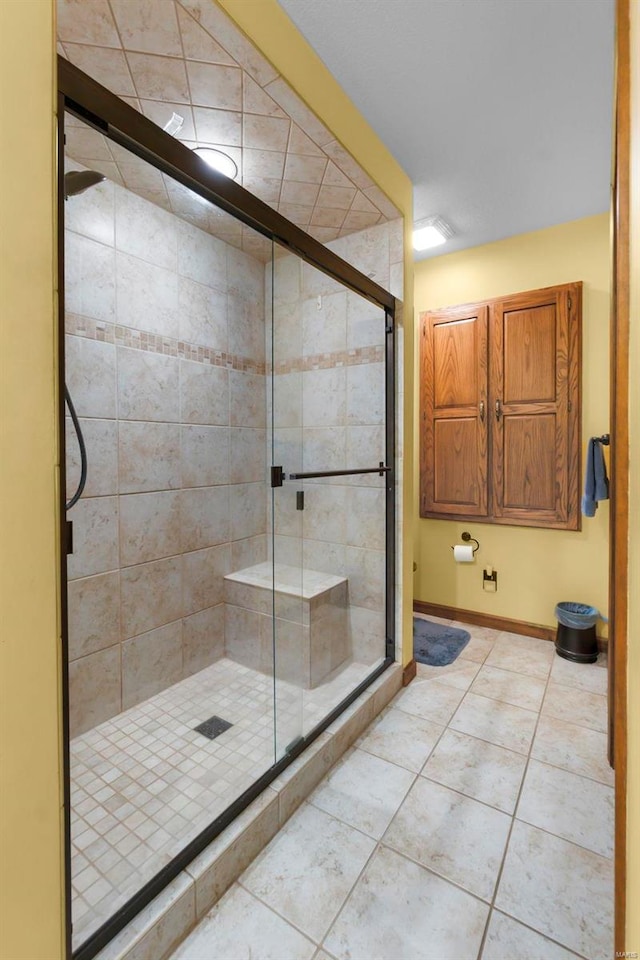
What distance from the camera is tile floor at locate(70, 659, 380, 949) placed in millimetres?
1115

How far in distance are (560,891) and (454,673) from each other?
46.4 inches

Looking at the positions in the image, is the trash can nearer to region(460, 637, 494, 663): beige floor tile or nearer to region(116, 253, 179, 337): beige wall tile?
region(460, 637, 494, 663): beige floor tile

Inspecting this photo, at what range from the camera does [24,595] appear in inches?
26.3

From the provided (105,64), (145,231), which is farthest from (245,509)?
(105,64)

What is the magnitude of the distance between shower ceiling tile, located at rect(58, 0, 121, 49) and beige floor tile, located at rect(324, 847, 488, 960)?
7.96ft

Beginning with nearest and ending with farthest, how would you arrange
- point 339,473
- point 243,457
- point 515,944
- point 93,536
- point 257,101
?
1. point 515,944
2. point 257,101
3. point 93,536
4. point 339,473
5. point 243,457

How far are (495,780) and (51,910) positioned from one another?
145 cm

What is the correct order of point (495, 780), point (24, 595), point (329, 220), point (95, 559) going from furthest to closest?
point (329, 220) → point (95, 559) → point (495, 780) → point (24, 595)

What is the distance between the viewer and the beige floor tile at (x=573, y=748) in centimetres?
162

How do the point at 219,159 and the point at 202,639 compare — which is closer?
the point at 219,159

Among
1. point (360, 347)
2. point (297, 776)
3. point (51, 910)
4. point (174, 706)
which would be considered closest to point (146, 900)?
point (51, 910)

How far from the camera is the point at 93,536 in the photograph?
1834 mm

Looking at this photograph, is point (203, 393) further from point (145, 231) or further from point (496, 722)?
point (496, 722)

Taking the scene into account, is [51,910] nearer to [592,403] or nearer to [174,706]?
[174,706]
